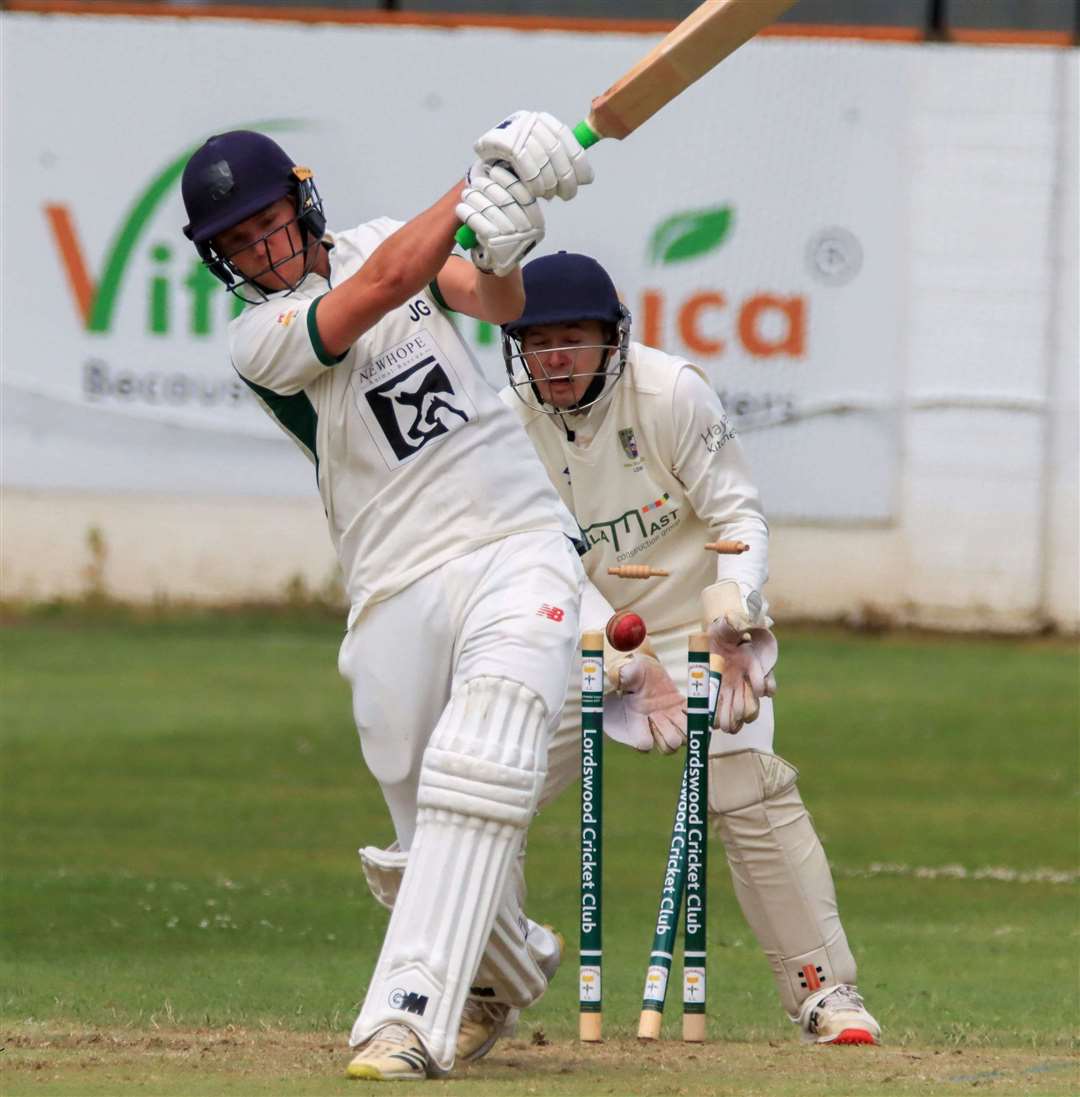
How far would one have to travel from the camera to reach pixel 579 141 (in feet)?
13.7

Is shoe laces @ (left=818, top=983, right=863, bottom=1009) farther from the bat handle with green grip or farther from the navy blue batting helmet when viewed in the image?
the navy blue batting helmet

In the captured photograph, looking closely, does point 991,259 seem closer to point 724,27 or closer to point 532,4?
point 532,4

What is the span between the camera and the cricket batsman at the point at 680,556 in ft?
16.4

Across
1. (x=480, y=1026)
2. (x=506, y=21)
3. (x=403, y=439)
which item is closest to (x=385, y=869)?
(x=480, y=1026)

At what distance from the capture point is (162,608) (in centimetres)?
1348

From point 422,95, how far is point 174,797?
5.73m

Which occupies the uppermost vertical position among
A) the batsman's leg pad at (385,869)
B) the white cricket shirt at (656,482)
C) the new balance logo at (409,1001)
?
the white cricket shirt at (656,482)

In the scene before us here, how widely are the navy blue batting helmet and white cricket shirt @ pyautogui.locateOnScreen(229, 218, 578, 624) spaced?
0.58 feet

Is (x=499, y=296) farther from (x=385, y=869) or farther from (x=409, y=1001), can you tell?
(x=409, y=1001)

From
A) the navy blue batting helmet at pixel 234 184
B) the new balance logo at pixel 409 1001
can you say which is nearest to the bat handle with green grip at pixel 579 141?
the navy blue batting helmet at pixel 234 184

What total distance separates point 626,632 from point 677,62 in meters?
1.24

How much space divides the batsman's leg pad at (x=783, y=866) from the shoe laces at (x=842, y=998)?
0.08 ft

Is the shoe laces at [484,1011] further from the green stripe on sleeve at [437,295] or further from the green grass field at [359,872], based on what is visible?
the green stripe on sleeve at [437,295]

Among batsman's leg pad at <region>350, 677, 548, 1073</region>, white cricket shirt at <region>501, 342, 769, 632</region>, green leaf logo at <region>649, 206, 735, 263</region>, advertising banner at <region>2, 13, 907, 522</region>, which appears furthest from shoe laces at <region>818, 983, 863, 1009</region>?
green leaf logo at <region>649, 206, 735, 263</region>
